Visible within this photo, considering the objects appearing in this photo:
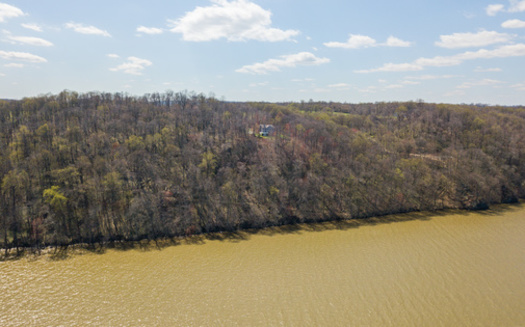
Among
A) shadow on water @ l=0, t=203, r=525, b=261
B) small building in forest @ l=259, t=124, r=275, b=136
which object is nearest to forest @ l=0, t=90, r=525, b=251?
shadow on water @ l=0, t=203, r=525, b=261

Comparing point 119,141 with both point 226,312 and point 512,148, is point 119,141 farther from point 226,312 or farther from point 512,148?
point 512,148

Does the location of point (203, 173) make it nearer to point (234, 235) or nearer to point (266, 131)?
point (234, 235)

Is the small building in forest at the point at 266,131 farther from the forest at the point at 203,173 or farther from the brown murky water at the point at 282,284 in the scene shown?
the brown murky water at the point at 282,284

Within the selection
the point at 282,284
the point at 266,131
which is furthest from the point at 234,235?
the point at 266,131

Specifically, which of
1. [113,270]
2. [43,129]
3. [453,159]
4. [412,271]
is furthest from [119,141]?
[453,159]

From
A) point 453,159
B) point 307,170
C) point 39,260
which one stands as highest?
point 453,159
